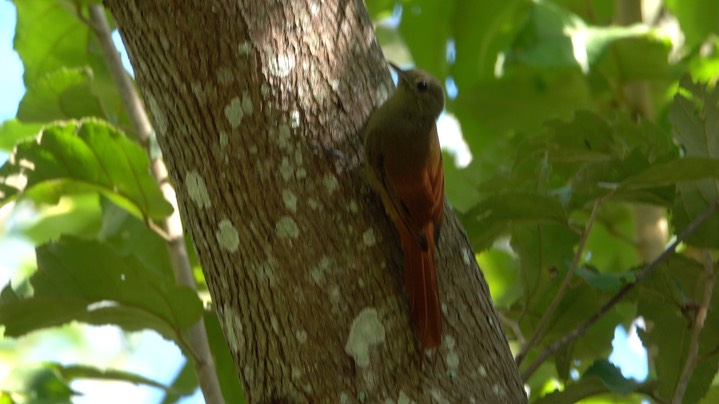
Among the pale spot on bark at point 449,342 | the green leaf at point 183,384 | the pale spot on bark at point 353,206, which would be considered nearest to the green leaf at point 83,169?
the green leaf at point 183,384

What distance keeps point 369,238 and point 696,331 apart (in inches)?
30.8

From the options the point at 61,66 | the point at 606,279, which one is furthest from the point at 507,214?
the point at 61,66

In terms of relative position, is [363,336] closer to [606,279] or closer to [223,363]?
[606,279]

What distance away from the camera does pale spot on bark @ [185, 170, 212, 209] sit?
189 cm

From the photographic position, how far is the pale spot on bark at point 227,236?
1.86m

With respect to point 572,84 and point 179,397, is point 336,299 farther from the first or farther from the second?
point 572,84

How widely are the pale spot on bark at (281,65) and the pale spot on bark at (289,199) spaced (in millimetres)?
217

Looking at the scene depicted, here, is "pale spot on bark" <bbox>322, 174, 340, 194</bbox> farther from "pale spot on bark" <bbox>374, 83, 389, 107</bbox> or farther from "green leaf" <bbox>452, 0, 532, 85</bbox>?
"green leaf" <bbox>452, 0, 532, 85</bbox>

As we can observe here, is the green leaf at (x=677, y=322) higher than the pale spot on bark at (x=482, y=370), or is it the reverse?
the green leaf at (x=677, y=322)

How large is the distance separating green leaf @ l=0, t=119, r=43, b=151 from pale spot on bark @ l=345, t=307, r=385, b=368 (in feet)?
5.69

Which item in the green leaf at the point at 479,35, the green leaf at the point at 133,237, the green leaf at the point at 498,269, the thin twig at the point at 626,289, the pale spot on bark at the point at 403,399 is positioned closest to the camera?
the pale spot on bark at the point at 403,399


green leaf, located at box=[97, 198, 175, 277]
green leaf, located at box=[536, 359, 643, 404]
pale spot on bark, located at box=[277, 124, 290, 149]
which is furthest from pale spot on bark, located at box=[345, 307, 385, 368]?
green leaf, located at box=[97, 198, 175, 277]

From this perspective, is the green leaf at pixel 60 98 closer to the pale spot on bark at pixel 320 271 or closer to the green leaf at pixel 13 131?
the green leaf at pixel 13 131

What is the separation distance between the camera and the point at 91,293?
2.39m
